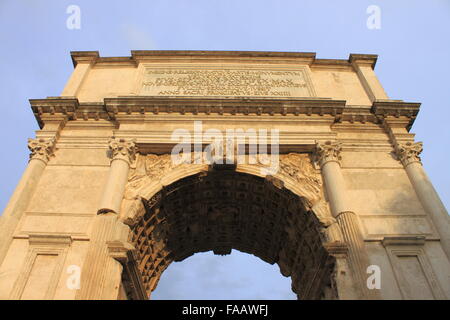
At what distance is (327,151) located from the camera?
494 inches

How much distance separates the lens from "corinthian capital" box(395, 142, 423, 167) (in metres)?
12.6

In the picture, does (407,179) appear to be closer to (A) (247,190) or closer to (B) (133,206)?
(A) (247,190)

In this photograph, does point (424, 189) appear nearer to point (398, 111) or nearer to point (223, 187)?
point (398, 111)

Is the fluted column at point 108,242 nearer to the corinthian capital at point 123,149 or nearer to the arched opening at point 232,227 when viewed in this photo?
the corinthian capital at point 123,149

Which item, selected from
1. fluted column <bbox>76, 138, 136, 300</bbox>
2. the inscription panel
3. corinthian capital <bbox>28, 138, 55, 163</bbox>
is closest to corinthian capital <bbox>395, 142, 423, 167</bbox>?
the inscription panel

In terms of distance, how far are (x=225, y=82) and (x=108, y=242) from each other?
8.06 metres

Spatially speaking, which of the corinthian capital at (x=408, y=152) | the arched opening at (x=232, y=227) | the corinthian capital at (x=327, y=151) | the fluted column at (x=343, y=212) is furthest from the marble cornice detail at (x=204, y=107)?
the arched opening at (x=232, y=227)

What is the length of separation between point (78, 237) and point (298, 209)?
657 centimetres

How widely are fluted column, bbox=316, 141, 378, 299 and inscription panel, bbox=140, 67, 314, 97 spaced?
319cm

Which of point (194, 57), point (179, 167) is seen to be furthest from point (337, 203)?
point (194, 57)

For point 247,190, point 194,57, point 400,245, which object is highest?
point 194,57

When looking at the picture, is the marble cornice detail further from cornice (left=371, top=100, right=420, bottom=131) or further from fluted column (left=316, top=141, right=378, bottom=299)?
fluted column (left=316, top=141, right=378, bottom=299)
